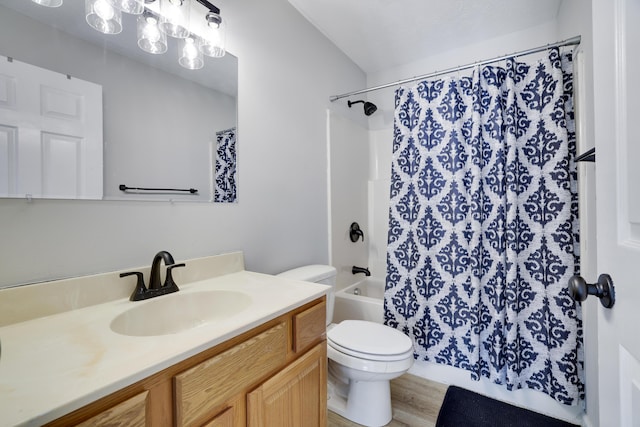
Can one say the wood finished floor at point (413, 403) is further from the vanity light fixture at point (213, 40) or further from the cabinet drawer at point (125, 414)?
the vanity light fixture at point (213, 40)

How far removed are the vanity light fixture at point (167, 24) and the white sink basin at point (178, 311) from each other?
970 mm

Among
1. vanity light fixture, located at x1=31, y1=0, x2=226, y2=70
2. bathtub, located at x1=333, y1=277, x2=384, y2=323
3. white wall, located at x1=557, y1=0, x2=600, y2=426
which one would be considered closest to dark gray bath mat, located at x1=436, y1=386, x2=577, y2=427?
white wall, located at x1=557, y1=0, x2=600, y2=426

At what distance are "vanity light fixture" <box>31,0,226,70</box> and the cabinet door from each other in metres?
1.30

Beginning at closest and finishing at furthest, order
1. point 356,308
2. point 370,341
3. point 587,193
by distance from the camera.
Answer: point 587,193, point 370,341, point 356,308

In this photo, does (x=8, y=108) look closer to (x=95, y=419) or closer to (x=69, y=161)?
(x=69, y=161)

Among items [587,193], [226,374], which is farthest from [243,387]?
[587,193]

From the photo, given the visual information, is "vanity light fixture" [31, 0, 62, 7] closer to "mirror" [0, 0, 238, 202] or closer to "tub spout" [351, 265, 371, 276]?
"mirror" [0, 0, 238, 202]

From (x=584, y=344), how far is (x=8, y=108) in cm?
252

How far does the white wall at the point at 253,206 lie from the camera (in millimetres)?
841

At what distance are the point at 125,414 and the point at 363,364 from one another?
1054 millimetres

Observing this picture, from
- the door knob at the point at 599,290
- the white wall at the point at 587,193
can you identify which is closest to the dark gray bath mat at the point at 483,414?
the white wall at the point at 587,193

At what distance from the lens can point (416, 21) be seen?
1.88 m

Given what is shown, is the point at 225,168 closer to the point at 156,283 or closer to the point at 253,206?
the point at 253,206

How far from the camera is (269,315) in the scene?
816 millimetres
